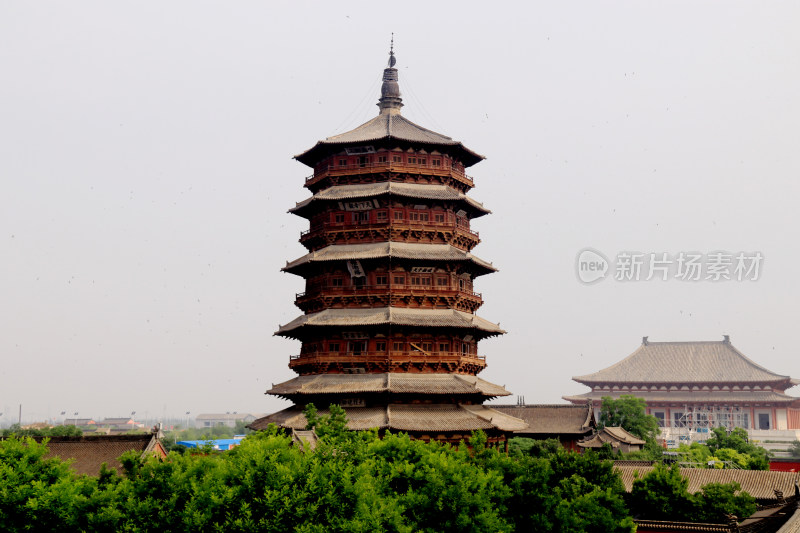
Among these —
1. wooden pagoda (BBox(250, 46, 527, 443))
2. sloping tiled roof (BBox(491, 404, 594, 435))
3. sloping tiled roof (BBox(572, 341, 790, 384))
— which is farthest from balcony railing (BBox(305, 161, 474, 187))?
sloping tiled roof (BBox(572, 341, 790, 384))

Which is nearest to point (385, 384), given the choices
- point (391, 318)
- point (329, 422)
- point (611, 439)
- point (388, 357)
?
point (388, 357)

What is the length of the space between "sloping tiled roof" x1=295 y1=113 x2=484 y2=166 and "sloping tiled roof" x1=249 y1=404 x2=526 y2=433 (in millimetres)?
16190

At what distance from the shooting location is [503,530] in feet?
90.8

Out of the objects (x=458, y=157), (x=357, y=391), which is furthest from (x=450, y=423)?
(x=458, y=157)

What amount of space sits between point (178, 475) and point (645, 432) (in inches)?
2400

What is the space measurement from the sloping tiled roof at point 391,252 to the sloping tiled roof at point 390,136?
6.57 metres

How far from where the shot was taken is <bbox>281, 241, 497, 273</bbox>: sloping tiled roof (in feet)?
151

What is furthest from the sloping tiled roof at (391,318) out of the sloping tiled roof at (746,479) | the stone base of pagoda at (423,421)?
the sloping tiled roof at (746,479)

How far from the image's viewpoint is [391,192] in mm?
46844

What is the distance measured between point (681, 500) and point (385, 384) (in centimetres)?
1631

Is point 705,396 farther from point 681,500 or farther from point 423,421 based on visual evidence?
point 423,421

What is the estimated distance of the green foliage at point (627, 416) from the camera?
255 feet

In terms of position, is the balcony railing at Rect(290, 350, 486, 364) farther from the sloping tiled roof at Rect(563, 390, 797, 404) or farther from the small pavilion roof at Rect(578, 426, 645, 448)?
the sloping tiled roof at Rect(563, 390, 797, 404)

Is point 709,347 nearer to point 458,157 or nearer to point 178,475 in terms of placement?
point 458,157
